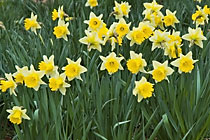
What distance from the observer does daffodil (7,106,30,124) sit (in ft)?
5.21

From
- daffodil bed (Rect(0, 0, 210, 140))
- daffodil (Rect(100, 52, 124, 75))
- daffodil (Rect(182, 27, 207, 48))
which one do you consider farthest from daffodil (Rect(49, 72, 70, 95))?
daffodil (Rect(182, 27, 207, 48))

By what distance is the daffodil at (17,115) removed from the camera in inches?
62.6

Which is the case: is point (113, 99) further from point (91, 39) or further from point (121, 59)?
point (91, 39)

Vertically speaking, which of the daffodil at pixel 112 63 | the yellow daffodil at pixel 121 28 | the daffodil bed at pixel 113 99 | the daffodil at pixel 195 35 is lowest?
the daffodil bed at pixel 113 99

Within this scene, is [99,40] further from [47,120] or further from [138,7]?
[138,7]

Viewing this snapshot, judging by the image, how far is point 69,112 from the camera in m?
1.81

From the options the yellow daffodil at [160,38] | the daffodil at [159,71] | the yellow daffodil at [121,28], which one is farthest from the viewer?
the yellow daffodil at [121,28]

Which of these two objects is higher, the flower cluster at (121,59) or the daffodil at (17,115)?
the flower cluster at (121,59)

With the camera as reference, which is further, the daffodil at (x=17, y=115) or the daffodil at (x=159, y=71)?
the daffodil at (x=159, y=71)

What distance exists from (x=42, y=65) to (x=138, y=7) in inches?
80.4

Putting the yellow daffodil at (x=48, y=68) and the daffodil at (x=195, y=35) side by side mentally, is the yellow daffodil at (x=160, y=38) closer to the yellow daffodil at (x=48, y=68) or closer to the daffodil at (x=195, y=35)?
the daffodil at (x=195, y=35)

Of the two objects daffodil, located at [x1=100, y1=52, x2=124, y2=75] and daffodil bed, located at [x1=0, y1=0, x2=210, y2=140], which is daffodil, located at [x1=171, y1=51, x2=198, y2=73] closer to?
daffodil bed, located at [x1=0, y1=0, x2=210, y2=140]

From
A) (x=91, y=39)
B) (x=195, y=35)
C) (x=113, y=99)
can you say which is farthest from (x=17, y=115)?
(x=195, y=35)

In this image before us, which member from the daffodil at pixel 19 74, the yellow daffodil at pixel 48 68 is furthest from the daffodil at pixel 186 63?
the daffodil at pixel 19 74
